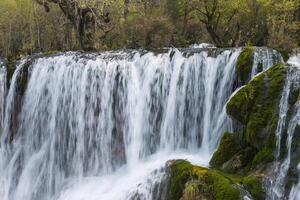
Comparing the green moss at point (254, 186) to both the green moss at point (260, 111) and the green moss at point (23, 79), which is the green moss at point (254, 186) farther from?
the green moss at point (23, 79)

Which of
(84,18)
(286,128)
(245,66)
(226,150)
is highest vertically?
(84,18)

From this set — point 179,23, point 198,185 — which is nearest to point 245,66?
point 198,185

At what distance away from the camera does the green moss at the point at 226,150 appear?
39.9ft

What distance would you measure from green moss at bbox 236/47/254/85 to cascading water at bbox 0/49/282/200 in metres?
0.28

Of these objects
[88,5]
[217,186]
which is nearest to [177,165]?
[217,186]

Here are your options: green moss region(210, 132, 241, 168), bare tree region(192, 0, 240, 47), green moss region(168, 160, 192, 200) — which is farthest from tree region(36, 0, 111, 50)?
green moss region(168, 160, 192, 200)

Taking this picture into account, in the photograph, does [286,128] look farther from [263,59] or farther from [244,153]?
[263,59]

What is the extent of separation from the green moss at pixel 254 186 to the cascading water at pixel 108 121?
3308 mm

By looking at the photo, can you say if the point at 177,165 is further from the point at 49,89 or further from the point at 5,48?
the point at 5,48

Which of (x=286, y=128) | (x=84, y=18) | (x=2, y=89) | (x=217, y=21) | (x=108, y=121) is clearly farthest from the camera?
(x=217, y=21)

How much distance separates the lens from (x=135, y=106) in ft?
54.6

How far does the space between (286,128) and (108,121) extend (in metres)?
7.13

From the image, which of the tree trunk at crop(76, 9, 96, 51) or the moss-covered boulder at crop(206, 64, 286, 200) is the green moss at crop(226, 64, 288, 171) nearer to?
the moss-covered boulder at crop(206, 64, 286, 200)

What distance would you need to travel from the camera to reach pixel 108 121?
16.8m
